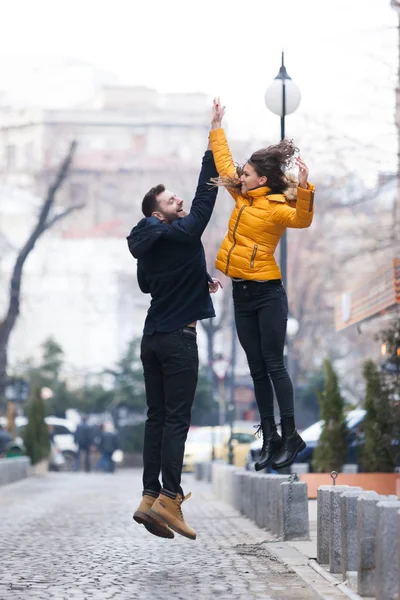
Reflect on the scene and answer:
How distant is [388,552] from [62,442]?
5011cm

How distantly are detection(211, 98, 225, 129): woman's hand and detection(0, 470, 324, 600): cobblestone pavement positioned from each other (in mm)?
2749

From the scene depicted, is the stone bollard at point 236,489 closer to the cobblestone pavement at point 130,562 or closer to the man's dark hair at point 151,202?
the cobblestone pavement at point 130,562

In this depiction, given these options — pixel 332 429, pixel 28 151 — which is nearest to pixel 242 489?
pixel 332 429

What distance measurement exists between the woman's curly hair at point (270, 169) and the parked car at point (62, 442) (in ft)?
122

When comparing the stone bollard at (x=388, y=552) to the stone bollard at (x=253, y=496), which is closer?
the stone bollard at (x=388, y=552)

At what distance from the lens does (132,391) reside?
54688mm

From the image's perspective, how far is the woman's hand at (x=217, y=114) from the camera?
349 inches

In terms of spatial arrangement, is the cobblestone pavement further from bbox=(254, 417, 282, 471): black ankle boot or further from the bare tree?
the bare tree

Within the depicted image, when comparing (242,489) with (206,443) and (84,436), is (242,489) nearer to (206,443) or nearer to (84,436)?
(206,443)

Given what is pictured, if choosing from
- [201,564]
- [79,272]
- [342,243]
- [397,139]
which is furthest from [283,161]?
[79,272]

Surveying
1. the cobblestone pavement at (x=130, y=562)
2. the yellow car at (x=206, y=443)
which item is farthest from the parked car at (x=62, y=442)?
the cobblestone pavement at (x=130, y=562)

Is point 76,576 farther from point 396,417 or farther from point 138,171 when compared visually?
point 138,171

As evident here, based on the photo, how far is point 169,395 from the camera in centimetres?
910

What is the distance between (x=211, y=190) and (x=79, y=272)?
270ft
